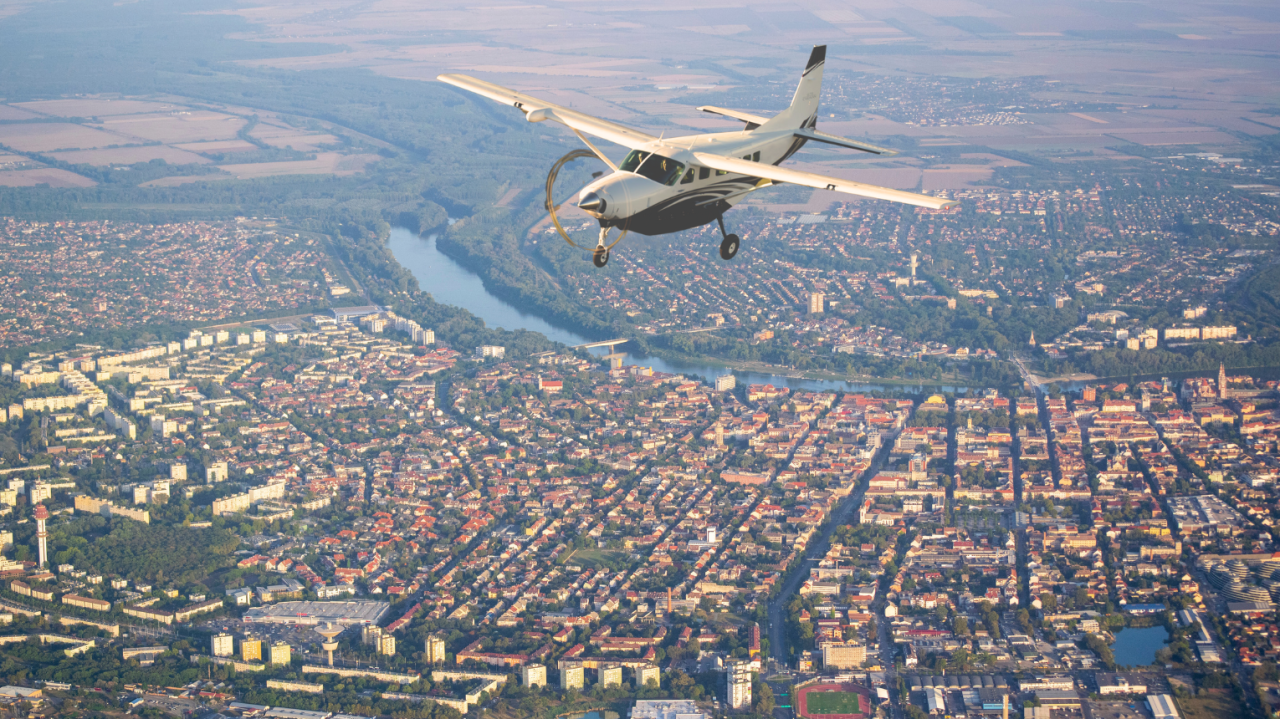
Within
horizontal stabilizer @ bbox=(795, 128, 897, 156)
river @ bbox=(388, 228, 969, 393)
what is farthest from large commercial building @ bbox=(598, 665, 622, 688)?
river @ bbox=(388, 228, 969, 393)

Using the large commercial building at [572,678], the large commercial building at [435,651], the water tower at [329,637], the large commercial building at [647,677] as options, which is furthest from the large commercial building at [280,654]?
the large commercial building at [647,677]

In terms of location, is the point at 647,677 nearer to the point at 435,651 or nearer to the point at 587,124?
the point at 435,651

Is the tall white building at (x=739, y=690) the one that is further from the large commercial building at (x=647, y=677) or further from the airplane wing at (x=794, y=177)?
the airplane wing at (x=794, y=177)

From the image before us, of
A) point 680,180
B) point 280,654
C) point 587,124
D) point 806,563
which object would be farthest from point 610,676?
point 680,180

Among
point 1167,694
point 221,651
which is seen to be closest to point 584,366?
point 221,651

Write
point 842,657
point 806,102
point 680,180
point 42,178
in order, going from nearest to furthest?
point 680,180 < point 806,102 < point 842,657 < point 42,178
